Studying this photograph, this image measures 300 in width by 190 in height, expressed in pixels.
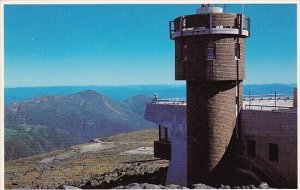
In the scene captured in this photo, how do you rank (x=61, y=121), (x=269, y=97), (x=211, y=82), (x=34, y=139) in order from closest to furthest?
(x=211, y=82) → (x=269, y=97) → (x=34, y=139) → (x=61, y=121)

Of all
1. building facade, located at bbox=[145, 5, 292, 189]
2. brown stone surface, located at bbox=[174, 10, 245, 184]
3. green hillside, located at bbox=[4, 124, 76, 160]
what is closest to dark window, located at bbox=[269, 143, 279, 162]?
building facade, located at bbox=[145, 5, 292, 189]

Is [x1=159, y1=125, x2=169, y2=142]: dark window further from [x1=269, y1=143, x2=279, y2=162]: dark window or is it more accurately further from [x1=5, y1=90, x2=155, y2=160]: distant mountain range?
[x1=5, y1=90, x2=155, y2=160]: distant mountain range

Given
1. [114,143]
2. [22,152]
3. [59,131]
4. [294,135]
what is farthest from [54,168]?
[59,131]

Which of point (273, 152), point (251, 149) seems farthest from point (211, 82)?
point (273, 152)

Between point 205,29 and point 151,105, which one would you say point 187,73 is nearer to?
point 205,29

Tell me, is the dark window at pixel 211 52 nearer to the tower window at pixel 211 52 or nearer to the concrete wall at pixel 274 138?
the tower window at pixel 211 52

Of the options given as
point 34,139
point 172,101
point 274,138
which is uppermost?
point 172,101

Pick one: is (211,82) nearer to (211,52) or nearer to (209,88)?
(209,88)
